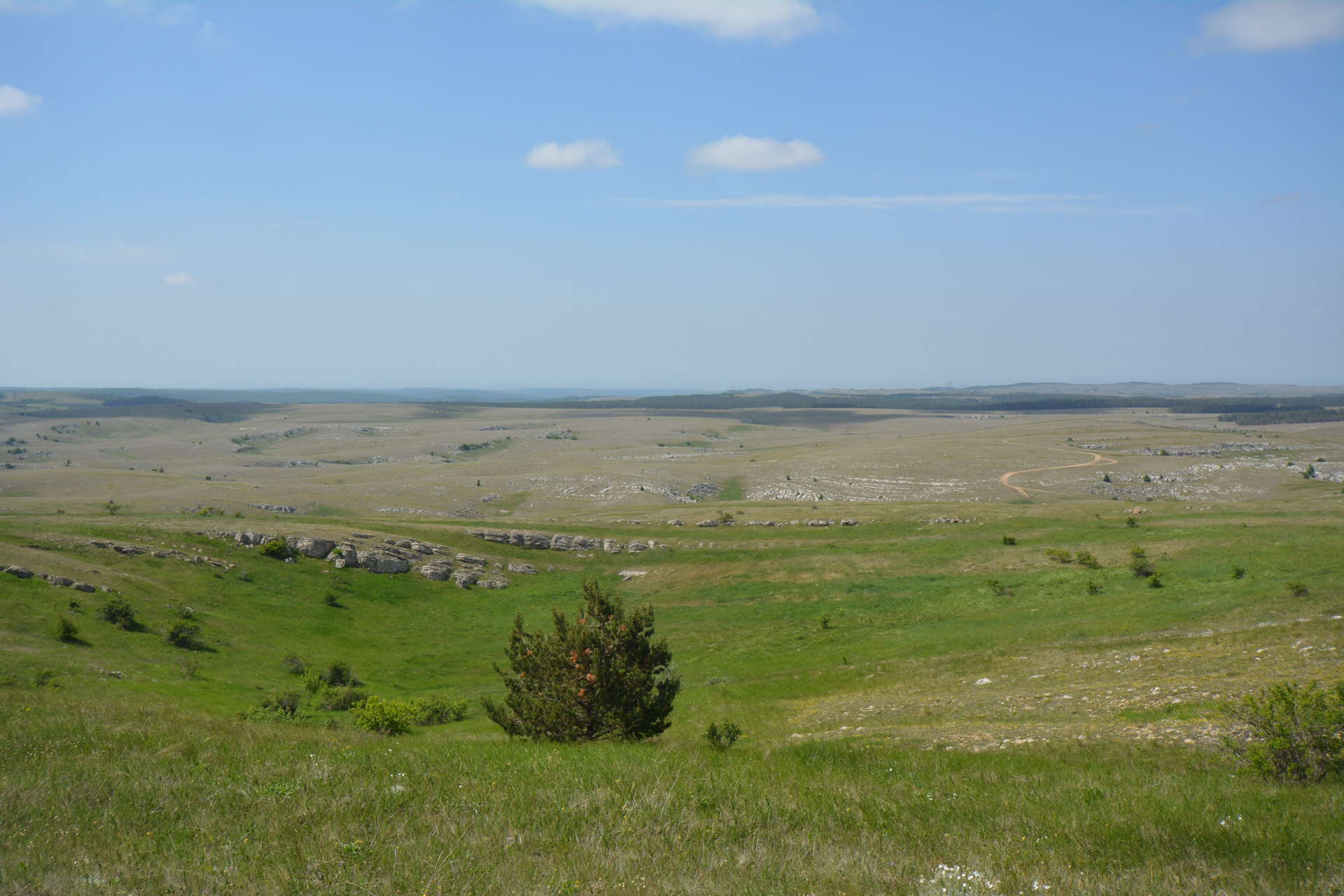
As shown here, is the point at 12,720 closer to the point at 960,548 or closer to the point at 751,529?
the point at 960,548

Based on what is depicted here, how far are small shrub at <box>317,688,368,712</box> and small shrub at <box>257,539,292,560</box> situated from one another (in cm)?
2326

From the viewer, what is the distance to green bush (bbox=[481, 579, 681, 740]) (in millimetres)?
15609

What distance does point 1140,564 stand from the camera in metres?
38.8

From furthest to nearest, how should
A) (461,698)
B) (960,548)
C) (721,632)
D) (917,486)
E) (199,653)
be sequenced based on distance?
1. (917,486)
2. (960,548)
3. (721,632)
4. (199,653)
5. (461,698)

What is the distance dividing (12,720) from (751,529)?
194 feet

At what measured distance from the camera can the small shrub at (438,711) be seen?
28781mm

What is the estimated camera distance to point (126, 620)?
3641 cm

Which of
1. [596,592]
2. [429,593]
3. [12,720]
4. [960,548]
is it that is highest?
[596,592]

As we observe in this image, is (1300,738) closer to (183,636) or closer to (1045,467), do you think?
(183,636)

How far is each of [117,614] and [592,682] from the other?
1360 inches

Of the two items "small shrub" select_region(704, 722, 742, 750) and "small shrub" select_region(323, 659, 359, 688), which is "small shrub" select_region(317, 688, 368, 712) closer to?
"small shrub" select_region(323, 659, 359, 688)

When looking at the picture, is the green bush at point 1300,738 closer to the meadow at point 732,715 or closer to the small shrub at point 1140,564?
the meadow at point 732,715

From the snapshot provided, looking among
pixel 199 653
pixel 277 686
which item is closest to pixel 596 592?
pixel 277 686

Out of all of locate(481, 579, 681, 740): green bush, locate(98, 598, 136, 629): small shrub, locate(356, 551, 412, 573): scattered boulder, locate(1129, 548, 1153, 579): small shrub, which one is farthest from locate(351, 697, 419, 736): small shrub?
locate(1129, 548, 1153, 579): small shrub
